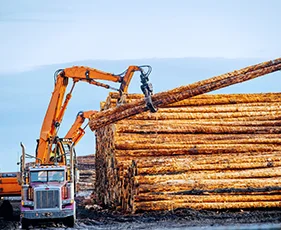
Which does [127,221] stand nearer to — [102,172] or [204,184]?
[204,184]

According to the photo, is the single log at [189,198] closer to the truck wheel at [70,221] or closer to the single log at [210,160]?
the single log at [210,160]

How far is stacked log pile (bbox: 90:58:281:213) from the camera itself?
20.7m

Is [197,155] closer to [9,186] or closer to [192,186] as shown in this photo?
[192,186]

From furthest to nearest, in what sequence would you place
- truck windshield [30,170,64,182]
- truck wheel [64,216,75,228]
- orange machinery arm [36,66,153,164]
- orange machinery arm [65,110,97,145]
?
1. orange machinery arm [65,110,97,145]
2. orange machinery arm [36,66,153,164]
3. truck windshield [30,170,64,182]
4. truck wheel [64,216,75,228]

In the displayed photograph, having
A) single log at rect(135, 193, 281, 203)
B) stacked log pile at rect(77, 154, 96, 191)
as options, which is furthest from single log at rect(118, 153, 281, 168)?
stacked log pile at rect(77, 154, 96, 191)

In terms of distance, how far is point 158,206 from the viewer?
67.4 ft

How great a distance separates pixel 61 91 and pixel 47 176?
5.58 meters

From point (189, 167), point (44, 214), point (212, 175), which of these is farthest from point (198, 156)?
point (44, 214)

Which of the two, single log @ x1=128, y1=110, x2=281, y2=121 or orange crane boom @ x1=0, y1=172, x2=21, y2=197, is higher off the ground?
single log @ x1=128, y1=110, x2=281, y2=121

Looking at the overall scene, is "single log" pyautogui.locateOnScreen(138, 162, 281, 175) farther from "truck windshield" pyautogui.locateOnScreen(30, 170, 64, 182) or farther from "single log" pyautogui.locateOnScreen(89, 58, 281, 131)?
"truck windshield" pyautogui.locateOnScreen(30, 170, 64, 182)

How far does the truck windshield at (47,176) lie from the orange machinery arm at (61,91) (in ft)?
10.6

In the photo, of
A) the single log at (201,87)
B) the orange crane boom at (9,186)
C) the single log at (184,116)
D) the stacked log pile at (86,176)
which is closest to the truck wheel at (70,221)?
the single log at (201,87)

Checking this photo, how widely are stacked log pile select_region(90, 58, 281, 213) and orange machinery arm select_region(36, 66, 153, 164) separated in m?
1.17

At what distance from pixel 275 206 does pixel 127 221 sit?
5176mm
